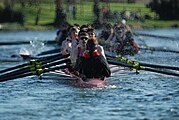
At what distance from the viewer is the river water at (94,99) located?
13.9 m

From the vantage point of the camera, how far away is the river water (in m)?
13.9

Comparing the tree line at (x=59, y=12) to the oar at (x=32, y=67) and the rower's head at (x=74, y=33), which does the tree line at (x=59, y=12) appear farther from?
the oar at (x=32, y=67)

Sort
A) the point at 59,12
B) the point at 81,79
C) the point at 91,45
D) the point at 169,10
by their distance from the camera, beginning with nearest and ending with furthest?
1. the point at 91,45
2. the point at 81,79
3. the point at 59,12
4. the point at 169,10

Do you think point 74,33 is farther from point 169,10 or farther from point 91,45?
point 169,10

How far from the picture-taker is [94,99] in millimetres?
15680

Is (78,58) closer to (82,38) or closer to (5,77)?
(82,38)

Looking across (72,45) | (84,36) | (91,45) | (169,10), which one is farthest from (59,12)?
(91,45)

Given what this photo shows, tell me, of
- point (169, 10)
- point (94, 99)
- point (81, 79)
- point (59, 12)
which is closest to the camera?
point (94, 99)

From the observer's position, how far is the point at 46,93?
677 inches

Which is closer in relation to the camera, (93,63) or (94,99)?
(94,99)

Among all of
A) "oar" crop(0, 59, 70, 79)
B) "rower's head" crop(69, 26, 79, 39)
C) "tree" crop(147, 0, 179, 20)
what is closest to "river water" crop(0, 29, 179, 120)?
"oar" crop(0, 59, 70, 79)

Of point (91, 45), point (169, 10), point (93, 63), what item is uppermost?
point (91, 45)

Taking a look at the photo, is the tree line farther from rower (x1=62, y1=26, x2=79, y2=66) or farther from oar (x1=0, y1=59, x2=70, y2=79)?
oar (x1=0, y1=59, x2=70, y2=79)

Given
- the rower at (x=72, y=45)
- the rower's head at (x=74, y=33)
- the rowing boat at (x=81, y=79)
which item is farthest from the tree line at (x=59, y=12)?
the rowing boat at (x=81, y=79)
